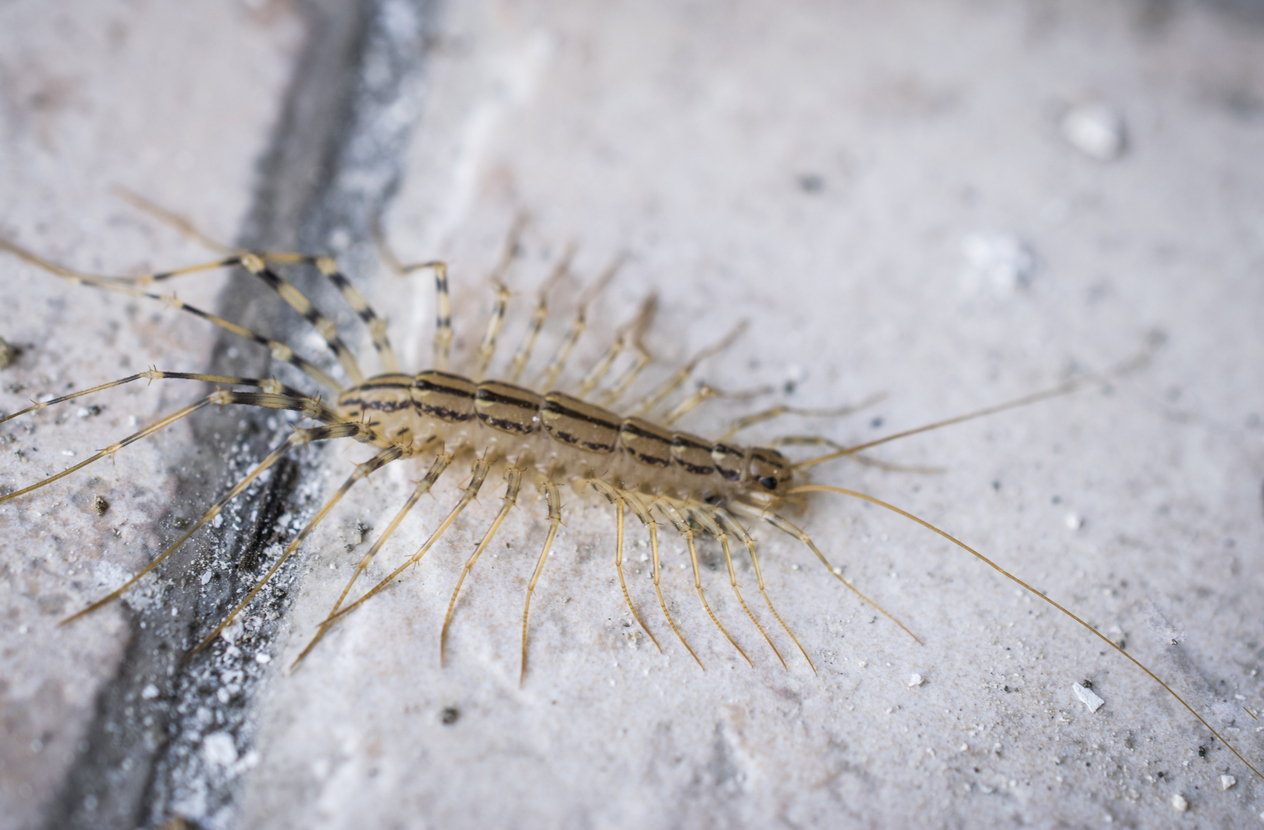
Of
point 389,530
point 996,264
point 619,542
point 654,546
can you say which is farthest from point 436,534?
point 996,264

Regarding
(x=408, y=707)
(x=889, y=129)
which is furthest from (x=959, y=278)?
(x=408, y=707)

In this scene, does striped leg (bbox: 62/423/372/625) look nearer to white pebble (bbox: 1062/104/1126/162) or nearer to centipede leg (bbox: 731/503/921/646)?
centipede leg (bbox: 731/503/921/646)

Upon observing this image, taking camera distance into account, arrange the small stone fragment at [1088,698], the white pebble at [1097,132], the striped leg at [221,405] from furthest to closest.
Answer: the white pebble at [1097,132]
the small stone fragment at [1088,698]
the striped leg at [221,405]

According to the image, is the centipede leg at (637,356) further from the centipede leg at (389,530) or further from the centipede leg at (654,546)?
the centipede leg at (389,530)

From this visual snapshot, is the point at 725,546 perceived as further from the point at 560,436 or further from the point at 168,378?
the point at 168,378

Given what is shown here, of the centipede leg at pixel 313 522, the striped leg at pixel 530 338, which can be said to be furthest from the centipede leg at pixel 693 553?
the centipede leg at pixel 313 522

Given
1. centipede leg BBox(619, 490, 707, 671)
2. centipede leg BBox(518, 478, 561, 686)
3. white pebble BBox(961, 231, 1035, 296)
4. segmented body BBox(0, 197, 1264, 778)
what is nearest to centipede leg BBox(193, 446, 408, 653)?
segmented body BBox(0, 197, 1264, 778)

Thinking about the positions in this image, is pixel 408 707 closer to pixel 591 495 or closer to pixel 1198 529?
pixel 591 495
